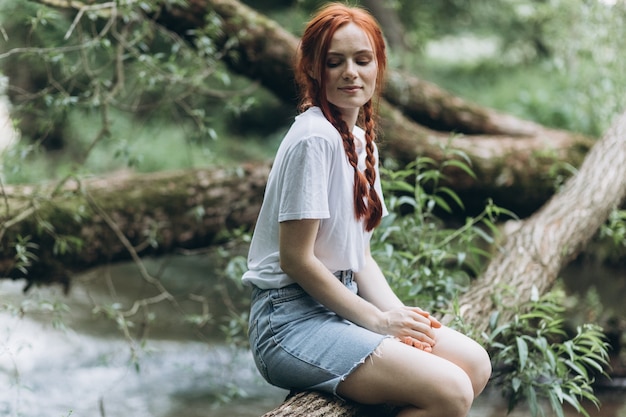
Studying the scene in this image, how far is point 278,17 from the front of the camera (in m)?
8.66

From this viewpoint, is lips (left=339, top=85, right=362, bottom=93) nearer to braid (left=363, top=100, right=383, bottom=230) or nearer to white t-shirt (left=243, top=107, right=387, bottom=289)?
white t-shirt (left=243, top=107, right=387, bottom=289)

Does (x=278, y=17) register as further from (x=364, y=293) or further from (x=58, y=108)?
(x=364, y=293)

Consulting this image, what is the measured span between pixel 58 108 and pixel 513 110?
5.86 m

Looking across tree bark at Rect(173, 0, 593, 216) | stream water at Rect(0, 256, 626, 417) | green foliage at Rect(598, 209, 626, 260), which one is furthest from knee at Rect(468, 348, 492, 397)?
tree bark at Rect(173, 0, 593, 216)

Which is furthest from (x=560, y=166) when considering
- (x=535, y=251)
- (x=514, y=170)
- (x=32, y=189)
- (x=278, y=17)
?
(x=278, y=17)

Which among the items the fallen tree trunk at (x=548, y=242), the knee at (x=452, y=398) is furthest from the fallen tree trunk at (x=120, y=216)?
the knee at (x=452, y=398)

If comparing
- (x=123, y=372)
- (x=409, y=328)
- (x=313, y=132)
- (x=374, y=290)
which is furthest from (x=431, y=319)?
(x=123, y=372)

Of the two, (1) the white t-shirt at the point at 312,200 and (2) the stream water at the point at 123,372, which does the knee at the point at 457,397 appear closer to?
(1) the white t-shirt at the point at 312,200

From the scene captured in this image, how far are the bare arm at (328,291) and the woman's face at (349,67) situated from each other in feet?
1.39

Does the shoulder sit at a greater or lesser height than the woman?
greater

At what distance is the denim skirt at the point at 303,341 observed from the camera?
7.07 ft

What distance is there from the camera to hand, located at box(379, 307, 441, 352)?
2248 mm

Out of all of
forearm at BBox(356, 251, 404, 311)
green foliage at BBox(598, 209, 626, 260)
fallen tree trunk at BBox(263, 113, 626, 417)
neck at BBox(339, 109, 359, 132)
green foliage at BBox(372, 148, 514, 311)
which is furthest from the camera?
green foliage at BBox(598, 209, 626, 260)

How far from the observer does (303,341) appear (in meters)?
2.22
